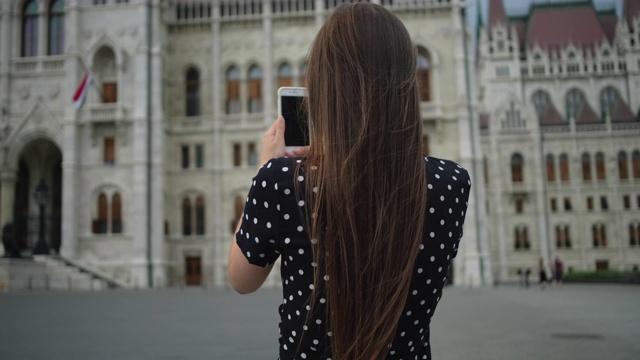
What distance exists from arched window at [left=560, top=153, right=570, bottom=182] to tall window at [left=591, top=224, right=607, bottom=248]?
17.2 ft

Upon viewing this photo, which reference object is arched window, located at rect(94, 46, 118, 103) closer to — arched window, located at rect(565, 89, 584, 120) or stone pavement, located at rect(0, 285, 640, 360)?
stone pavement, located at rect(0, 285, 640, 360)

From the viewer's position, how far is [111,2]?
116 feet

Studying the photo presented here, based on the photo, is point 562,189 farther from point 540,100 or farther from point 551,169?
point 540,100

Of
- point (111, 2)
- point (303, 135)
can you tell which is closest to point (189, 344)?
point (303, 135)

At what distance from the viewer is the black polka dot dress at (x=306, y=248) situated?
2.00 meters

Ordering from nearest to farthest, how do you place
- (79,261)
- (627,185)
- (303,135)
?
(303,135) < (79,261) < (627,185)

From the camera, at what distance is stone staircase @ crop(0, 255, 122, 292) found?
2778 cm

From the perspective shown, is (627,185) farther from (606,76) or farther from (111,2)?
(111,2)

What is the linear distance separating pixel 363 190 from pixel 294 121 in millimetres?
561

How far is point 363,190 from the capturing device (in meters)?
1.93

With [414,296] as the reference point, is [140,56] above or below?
above

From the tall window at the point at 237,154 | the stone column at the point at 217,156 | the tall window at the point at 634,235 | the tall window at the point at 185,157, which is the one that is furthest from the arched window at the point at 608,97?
the tall window at the point at 185,157

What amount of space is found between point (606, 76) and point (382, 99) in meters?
86.1

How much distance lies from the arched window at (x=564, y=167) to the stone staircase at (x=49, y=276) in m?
45.8
